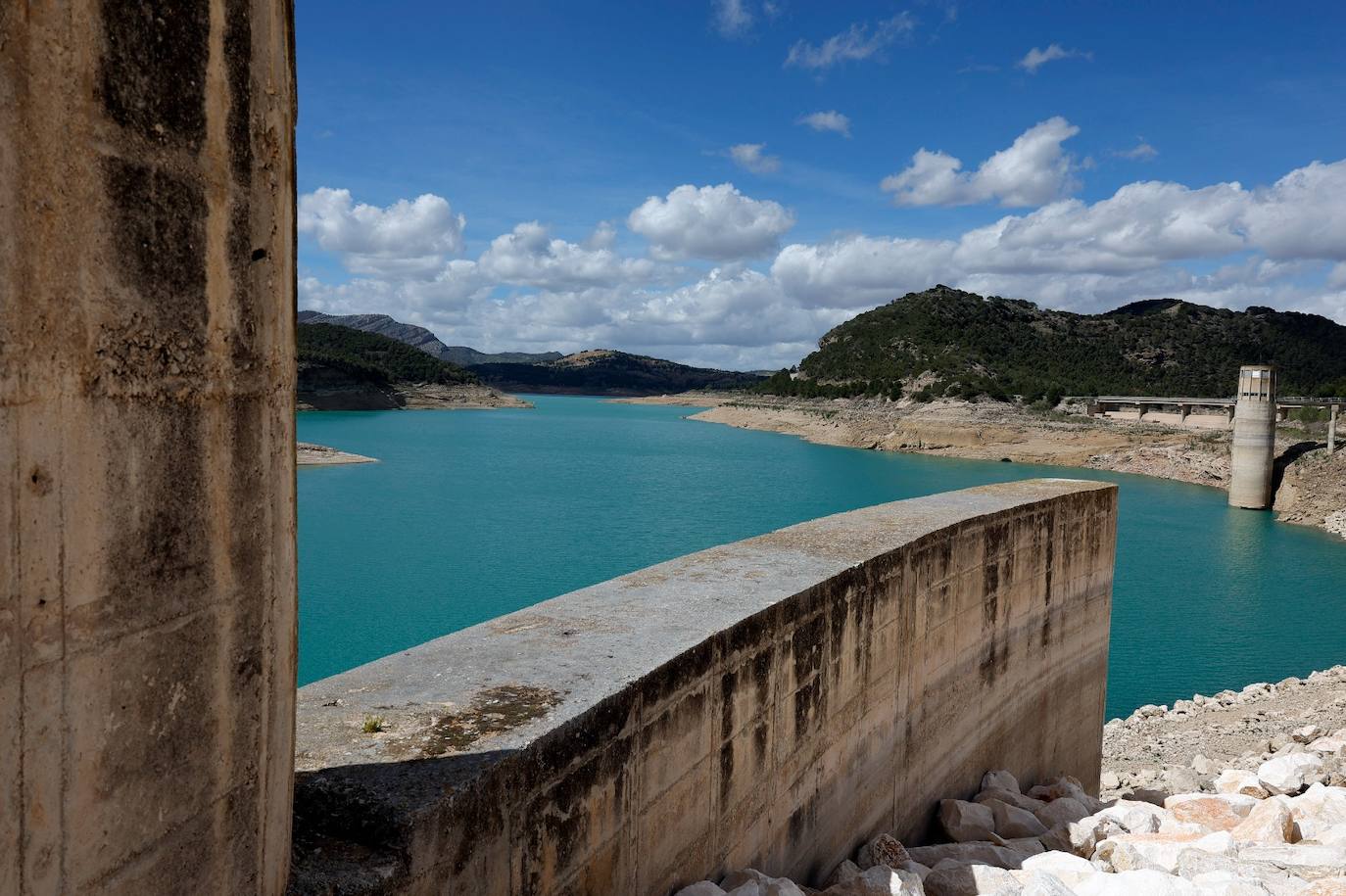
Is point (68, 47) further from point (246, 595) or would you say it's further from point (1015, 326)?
point (1015, 326)

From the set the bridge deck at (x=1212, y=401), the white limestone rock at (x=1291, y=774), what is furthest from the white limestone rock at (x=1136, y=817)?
the bridge deck at (x=1212, y=401)

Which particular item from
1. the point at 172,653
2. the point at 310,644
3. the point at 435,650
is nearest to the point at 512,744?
the point at 435,650

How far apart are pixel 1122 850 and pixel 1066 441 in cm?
4880

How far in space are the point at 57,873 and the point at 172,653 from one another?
1.36 feet

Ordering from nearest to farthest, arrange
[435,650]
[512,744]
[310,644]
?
[512,744]
[435,650]
[310,644]

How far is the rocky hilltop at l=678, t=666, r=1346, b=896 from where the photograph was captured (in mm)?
4379

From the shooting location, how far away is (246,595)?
209 cm

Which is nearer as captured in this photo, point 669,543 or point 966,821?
point 966,821

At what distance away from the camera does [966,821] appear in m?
6.64

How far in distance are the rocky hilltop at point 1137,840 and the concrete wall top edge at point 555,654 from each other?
1.05 meters

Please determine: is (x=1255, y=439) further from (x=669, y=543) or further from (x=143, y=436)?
(x=143, y=436)

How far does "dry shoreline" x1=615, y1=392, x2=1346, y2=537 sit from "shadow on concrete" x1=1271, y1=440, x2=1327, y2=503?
0.71 ft

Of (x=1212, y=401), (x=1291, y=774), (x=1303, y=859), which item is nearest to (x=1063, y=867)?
(x=1303, y=859)

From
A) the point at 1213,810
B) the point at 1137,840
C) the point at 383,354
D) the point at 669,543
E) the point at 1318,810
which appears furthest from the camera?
the point at 383,354
